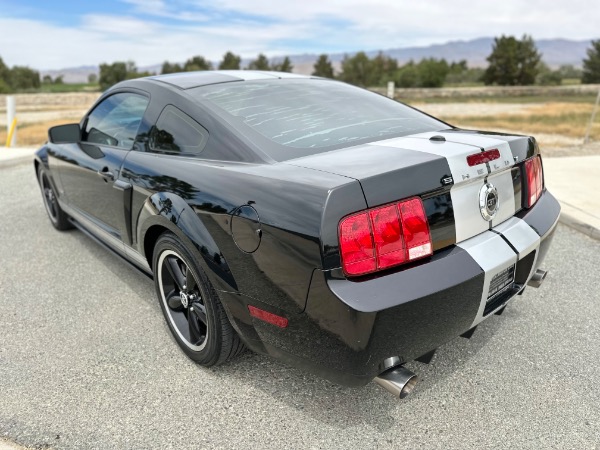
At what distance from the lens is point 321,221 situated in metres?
1.81

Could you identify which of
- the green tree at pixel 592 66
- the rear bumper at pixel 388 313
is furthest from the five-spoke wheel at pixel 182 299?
the green tree at pixel 592 66

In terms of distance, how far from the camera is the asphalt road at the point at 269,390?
2146 millimetres

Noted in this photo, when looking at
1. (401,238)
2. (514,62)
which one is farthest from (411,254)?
(514,62)

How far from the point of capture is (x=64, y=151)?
4090 mm

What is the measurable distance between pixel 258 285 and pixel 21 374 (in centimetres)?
151

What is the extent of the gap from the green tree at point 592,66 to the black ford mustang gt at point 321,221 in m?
63.4

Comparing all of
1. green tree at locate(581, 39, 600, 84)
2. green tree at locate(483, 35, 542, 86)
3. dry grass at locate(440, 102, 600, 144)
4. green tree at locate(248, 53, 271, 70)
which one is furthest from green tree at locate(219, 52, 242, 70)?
dry grass at locate(440, 102, 600, 144)

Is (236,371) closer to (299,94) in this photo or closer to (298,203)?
(298,203)

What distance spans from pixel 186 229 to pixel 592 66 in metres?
66.8

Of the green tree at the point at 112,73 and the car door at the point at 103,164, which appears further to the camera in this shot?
the green tree at the point at 112,73

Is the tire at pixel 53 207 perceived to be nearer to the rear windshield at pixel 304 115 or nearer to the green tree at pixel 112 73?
the rear windshield at pixel 304 115

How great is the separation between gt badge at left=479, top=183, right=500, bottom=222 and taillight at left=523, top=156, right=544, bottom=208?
1.20ft

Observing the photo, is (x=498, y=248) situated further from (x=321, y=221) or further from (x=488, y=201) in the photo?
(x=321, y=221)

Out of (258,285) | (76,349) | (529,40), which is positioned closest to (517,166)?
(258,285)
